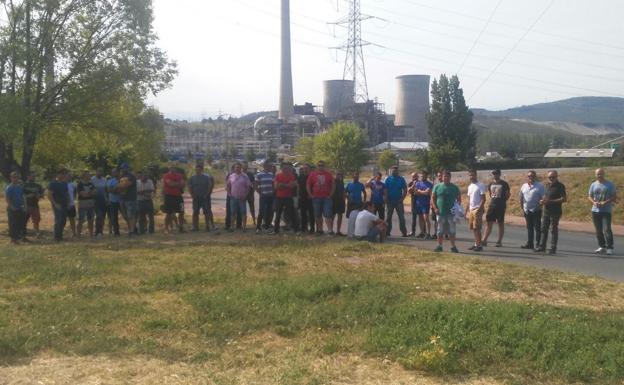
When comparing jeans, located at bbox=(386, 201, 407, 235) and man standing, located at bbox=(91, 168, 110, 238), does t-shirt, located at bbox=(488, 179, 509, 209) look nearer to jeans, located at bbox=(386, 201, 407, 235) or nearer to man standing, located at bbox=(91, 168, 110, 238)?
jeans, located at bbox=(386, 201, 407, 235)

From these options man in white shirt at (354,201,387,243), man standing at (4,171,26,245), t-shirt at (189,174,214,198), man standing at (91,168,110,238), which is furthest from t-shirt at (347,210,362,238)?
man standing at (4,171,26,245)

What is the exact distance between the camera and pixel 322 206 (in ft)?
46.4

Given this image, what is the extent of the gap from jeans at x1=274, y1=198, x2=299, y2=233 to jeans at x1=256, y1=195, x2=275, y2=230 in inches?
16.3

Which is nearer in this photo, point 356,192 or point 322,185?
point 322,185

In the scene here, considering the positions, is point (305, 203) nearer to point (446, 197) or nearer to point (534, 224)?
point (446, 197)

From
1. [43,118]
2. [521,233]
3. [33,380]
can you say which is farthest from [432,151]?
[33,380]

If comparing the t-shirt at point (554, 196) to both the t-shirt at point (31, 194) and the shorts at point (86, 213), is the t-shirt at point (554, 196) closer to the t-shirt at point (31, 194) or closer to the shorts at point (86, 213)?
the shorts at point (86, 213)

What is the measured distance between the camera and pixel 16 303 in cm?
794

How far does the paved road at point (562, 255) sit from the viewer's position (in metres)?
10.6

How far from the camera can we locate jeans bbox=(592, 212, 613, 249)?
12336mm

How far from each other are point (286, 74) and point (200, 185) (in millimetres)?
A: 91985

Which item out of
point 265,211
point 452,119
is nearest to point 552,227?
point 265,211

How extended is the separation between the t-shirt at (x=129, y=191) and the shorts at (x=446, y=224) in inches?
277

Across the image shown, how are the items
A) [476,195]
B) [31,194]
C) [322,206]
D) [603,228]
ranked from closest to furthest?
[476,195]
[603,228]
[322,206]
[31,194]
